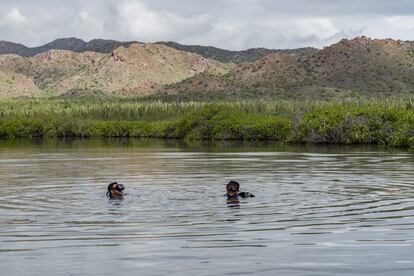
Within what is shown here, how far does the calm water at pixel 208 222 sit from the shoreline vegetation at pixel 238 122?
25.1 metres

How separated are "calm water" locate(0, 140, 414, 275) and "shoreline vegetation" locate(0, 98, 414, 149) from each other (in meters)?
25.1

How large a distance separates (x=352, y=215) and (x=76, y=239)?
678cm

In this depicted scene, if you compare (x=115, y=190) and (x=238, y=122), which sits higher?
(x=238, y=122)

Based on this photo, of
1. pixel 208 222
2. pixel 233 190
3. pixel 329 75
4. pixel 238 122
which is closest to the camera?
pixel 208 222

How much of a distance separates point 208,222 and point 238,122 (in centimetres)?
5850

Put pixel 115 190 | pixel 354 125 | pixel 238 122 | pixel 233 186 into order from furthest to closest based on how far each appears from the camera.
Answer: pixel 238 122 < pixel 354 125 < pixel 115 190 < pixel 233 186

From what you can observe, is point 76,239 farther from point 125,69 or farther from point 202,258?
point 125,69

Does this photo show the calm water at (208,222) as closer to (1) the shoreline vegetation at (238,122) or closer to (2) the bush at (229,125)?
(1) the shoreline vegetation at (238,122)

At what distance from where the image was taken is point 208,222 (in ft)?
61.4

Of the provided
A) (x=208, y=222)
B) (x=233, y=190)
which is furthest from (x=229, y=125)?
(x=208, y=222)

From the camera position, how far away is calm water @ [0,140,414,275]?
1334 centimetres

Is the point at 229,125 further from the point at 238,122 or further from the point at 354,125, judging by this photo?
the point at 354,125

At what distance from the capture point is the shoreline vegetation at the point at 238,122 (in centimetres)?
6438

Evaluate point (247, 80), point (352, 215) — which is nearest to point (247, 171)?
point (352, 215)
